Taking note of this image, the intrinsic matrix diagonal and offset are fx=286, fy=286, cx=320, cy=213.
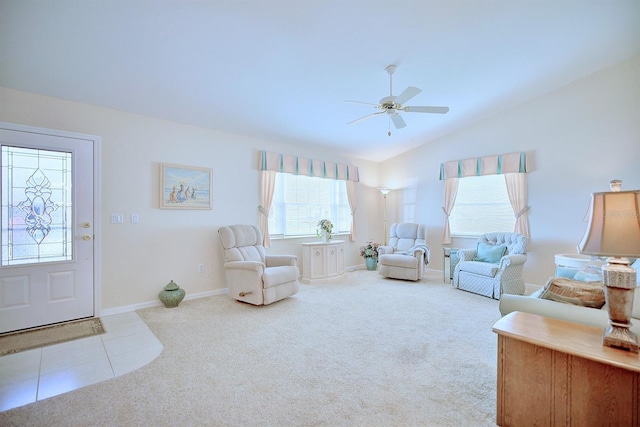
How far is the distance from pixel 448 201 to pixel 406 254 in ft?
4.56

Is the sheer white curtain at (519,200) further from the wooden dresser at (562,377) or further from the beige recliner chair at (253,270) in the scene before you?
the beige recliner chair at (253,270)

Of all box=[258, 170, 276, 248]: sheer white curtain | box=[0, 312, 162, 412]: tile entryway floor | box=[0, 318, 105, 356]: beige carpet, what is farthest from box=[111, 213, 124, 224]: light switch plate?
box=[258, 170, 276, 248]: sheer white curtain

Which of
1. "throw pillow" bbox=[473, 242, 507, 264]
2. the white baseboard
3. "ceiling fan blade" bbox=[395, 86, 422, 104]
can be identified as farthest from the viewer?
"throw pillow" bbox=[473, 242, 507, 264]

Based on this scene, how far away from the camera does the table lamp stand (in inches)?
52.7

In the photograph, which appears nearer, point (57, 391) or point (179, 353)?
point (57, 391)

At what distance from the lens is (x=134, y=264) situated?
3.69 metres

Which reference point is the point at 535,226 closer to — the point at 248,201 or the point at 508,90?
the point at 508,90

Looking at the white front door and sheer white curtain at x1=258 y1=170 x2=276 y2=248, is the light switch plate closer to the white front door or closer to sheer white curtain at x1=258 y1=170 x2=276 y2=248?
the white front door

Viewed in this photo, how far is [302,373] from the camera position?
2186 millimetres

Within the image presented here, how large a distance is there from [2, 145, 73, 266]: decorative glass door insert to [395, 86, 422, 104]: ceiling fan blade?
3736 mm

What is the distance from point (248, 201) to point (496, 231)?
4.43 meters

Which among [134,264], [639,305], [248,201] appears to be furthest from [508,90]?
[134,264]

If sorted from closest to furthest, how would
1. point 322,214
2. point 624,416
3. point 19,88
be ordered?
point 624,416 < point 19,88 < point 322,214

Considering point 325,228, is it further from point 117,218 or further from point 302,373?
point 302,373
